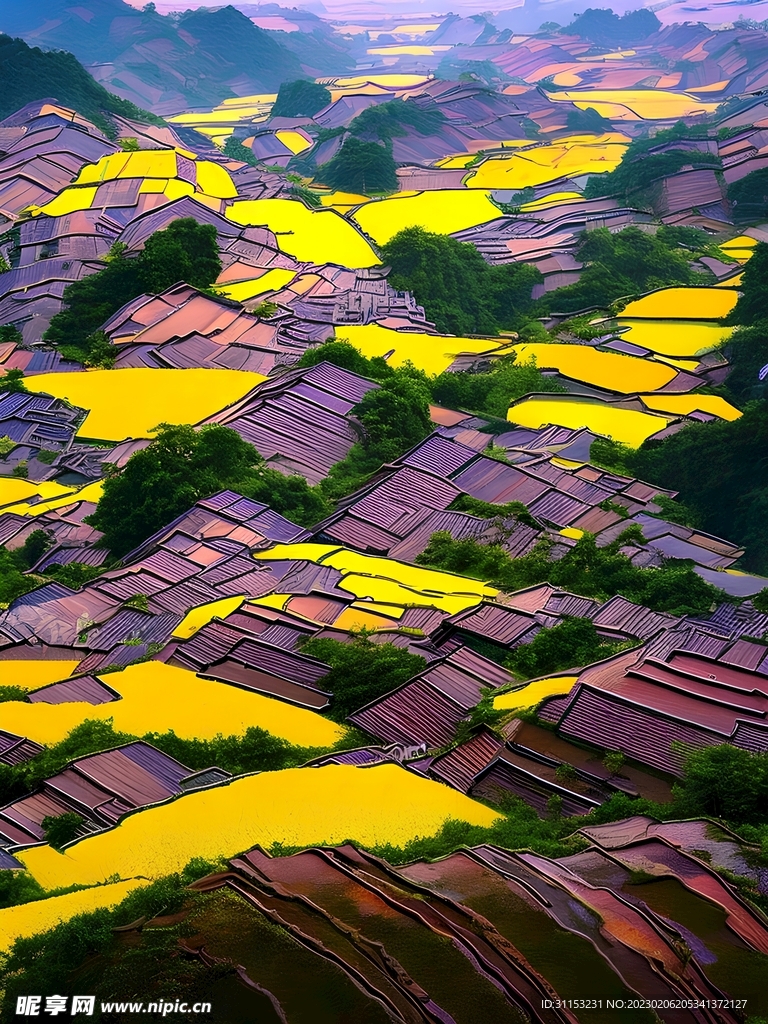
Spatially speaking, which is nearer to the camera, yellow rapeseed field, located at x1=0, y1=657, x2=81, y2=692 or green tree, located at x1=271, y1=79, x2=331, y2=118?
yellow rapeseed field, located at x1=0, y1=657, x2=81, y2=692

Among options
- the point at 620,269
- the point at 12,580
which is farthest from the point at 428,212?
the point at 12,580

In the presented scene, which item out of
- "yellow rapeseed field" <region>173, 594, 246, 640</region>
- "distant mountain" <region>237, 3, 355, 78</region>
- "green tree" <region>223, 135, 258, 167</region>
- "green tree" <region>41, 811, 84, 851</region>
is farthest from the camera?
"distant mountain" <region>237, 3, 355, 78</region>

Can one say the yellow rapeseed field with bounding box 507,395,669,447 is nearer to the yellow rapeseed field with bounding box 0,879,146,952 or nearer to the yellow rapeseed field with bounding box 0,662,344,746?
the yellow rapeseed field with bounding box 0,662,344,746

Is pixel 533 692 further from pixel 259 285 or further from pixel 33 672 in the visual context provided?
pixel 259 285

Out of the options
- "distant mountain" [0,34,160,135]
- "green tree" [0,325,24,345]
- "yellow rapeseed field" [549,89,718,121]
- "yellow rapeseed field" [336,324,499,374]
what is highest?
→ "distant mountain" [0,34,160,135]

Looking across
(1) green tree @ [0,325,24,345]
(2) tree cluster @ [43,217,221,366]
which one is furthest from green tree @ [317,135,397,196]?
(1) green tree @ [0,325,24,345]

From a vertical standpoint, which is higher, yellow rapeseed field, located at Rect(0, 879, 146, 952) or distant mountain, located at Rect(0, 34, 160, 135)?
distant mountain, located at Rect(0, 34, 160, 135)

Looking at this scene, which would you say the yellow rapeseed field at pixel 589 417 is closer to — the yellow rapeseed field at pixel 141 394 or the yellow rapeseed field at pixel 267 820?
the yellow rapeseed field at pixel 141 394
